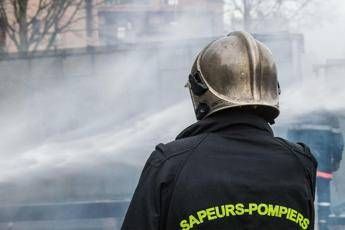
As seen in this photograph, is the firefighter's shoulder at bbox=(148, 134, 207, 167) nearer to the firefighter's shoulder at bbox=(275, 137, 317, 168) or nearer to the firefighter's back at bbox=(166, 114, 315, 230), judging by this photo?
the firefighter's back at bbox=(166, 114, 315, 230)

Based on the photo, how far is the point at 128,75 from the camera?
9.65 meters

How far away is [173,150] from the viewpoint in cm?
136

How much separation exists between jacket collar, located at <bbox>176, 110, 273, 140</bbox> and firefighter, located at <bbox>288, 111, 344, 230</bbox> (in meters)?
4.06

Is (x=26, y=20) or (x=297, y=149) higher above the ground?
(x=297, y=149)

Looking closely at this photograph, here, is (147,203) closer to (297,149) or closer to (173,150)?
(173,150)

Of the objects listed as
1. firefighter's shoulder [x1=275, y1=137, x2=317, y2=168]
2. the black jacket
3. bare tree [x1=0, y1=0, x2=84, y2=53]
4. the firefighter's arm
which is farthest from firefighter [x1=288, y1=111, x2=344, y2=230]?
bare tree [x1=0, y1=0, x2=84, y2=53]

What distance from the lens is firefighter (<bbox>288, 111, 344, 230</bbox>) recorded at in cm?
546

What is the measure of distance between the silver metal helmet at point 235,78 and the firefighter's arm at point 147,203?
208 millimetres

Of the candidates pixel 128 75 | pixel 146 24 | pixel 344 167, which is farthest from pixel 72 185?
pixel 146 24

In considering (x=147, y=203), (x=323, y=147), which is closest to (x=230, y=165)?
(x=147, y=203)

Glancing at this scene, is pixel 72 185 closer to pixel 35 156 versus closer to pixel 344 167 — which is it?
pixel 35 156

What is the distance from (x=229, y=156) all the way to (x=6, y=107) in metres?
8.73

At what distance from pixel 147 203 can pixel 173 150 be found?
130 millimetres

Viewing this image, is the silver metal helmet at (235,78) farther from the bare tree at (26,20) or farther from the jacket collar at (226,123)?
the bare tree at (26,20)
